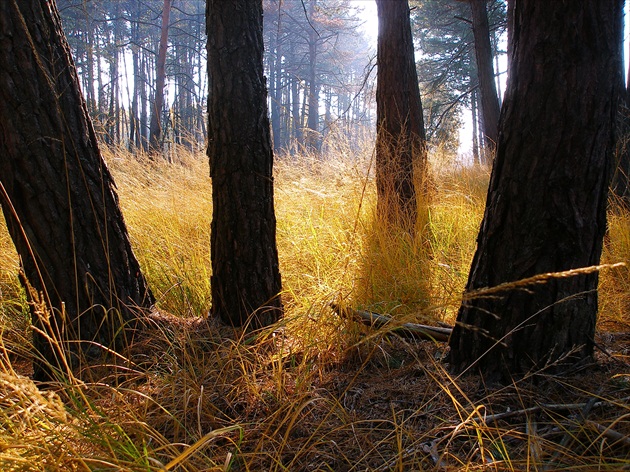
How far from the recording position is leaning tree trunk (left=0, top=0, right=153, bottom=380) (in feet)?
4.84

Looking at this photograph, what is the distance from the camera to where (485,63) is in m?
7.50

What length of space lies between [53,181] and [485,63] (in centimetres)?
792

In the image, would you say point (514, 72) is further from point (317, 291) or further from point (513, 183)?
point (317, 291)

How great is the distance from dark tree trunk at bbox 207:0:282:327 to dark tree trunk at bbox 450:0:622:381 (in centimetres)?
96

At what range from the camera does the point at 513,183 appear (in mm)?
1250

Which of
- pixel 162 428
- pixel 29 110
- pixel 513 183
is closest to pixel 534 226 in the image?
pixel 513 183

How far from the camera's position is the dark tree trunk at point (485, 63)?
7285mm

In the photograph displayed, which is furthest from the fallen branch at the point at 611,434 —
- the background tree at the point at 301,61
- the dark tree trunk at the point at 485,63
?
the background tree at the point at 301,61

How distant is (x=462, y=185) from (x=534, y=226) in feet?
13.1

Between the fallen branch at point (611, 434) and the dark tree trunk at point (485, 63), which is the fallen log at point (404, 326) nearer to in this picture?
the fallen branch at point (611, 434)

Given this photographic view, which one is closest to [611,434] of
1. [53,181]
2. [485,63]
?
[53,181]

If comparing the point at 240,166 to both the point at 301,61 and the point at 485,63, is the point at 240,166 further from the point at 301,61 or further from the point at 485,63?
the point at 301,61

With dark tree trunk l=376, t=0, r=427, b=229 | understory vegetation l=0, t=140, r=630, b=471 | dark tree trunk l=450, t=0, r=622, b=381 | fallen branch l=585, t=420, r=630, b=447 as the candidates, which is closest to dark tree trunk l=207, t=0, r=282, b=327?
understory vegetation l=0, t=140, r=630, b=471

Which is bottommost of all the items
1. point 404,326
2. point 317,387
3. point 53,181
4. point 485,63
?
point 317,387
